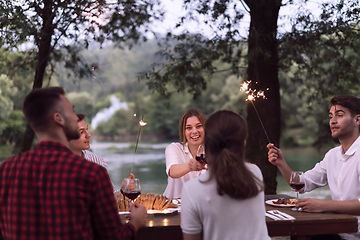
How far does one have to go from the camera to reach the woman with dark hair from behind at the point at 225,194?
160 cm

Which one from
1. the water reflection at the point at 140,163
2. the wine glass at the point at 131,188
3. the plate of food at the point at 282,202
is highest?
the wine glass at the point at 131,188

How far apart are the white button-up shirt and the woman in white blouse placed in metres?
1.02

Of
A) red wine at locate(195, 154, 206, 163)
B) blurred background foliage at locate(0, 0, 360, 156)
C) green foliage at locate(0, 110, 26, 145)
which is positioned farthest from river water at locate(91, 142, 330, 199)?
green foliage at locate(0, 110, 26, 145)

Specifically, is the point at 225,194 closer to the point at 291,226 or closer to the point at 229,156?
the point at 229,156

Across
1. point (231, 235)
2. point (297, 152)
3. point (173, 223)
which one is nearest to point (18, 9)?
point (173, 223)

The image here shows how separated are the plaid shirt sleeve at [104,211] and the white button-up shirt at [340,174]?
144 centimetres

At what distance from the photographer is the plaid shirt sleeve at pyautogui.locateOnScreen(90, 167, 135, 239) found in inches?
60.4

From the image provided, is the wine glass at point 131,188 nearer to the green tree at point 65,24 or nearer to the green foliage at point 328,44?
the green tree at point 65,24

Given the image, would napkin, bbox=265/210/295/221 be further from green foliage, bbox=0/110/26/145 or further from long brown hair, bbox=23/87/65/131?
green foliage, bbox=0/110/26/145

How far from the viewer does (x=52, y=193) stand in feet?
4.84

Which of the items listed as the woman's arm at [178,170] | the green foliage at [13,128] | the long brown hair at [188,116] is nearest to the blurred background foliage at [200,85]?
the green foliage at [13,128]

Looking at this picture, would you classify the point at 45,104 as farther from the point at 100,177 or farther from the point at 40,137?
the point at 100,177

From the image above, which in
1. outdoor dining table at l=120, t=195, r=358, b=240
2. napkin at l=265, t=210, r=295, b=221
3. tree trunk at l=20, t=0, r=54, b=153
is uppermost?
tree trunk at l=20, t=0, r=54, b=153

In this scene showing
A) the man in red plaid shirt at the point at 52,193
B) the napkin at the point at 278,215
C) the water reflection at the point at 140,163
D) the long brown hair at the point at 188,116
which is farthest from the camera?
the water reflection at the point at 140,163
